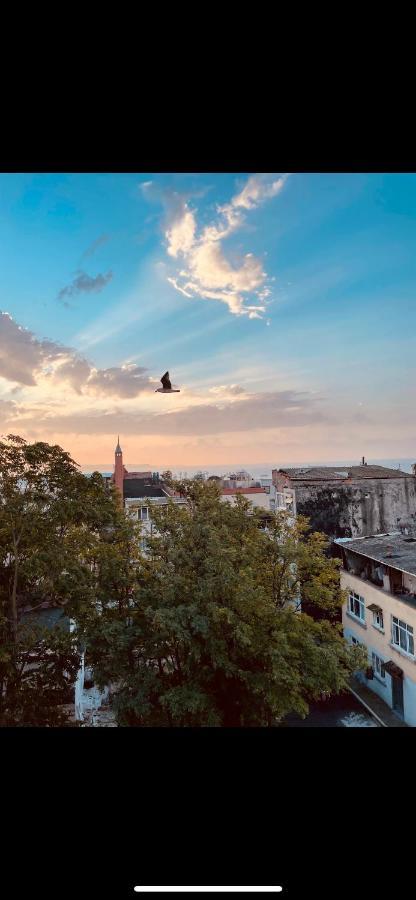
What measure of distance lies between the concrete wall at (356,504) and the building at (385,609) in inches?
3.2

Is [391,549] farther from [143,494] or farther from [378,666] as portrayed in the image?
[143,494]

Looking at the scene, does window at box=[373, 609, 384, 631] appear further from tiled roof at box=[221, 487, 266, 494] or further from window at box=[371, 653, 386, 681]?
tiled roof at box=[221, 487, 266, 494]

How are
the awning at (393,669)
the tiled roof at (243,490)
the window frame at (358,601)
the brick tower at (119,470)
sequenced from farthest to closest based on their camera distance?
the tiled roof at (243,490), the window frame at (358,601), the brick tower at (119,470), the awning at (393,669)

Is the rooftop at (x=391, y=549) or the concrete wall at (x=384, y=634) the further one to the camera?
the rooftop at (x=391, y=549)

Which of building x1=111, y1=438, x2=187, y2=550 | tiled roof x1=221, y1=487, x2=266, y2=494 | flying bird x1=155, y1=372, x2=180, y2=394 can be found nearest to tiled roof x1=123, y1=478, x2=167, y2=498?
building x1=111, y1=438, x2=187, y2=550

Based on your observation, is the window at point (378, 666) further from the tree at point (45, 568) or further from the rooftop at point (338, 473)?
the tree at point (45, 568)

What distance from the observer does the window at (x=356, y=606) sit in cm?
275
